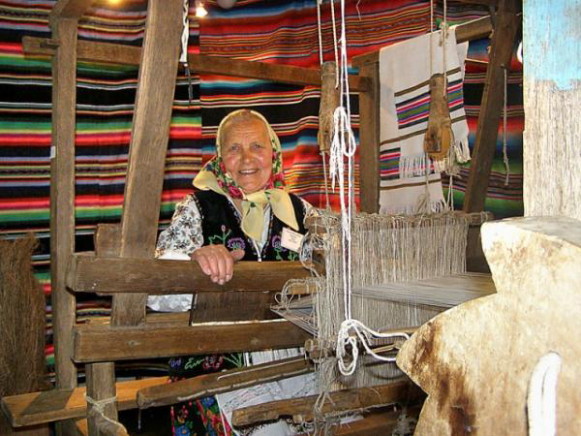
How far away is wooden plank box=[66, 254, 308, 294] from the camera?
1.80 meters

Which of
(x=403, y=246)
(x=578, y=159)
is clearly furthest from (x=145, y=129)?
(x=578, y=159)

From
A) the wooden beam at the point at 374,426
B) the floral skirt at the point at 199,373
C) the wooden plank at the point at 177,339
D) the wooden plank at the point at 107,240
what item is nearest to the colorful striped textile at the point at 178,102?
the wooden beam at the point at 374,426

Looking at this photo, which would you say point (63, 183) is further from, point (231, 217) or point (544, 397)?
point (544, 397)

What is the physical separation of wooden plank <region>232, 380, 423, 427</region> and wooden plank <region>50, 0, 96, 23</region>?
1806 mm

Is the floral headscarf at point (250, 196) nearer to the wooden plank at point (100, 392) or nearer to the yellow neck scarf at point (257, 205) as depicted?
the yellow neck scarf at point (257, 205)

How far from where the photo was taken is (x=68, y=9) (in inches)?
108

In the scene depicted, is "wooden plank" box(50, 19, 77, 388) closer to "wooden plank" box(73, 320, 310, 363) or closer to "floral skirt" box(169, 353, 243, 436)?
"floral skirt" box(169, 353, 243, 436)

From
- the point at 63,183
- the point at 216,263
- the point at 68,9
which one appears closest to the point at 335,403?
the point at 216,263

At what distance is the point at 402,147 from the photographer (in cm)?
387

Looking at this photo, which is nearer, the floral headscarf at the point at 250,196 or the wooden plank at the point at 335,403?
the wooden plank at the point at 335,403

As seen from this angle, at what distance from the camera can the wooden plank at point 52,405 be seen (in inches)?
99.8

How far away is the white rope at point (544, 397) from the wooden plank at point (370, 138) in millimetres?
3452

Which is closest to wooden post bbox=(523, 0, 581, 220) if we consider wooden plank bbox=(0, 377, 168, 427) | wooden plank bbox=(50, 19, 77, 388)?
wooden plank bbox=(0, 377, 168, 427)

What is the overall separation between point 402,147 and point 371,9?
1096 mm
